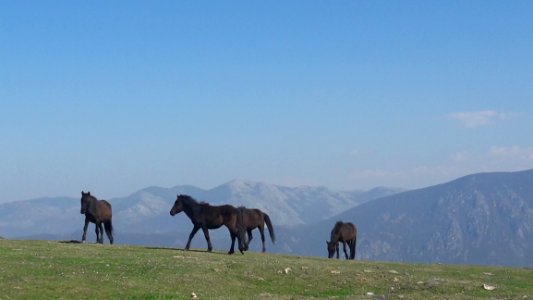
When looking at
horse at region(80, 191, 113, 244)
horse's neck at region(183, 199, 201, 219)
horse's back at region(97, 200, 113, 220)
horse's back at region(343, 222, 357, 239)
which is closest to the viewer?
horse's neck at region(183, 199, 201, 219)

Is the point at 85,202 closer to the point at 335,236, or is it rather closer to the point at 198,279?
the point at 335,236

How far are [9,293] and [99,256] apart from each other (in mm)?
10529

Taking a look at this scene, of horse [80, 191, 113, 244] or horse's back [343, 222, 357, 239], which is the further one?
horse's back [343, 222, 357, 239]

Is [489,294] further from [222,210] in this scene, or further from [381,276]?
[222,210]

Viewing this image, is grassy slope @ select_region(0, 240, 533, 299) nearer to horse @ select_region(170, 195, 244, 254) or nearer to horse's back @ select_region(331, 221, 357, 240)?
horse @ select_region(170, 195, 244, 254)

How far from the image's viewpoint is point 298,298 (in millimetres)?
27312

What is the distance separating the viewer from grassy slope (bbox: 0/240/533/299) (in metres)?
26.6

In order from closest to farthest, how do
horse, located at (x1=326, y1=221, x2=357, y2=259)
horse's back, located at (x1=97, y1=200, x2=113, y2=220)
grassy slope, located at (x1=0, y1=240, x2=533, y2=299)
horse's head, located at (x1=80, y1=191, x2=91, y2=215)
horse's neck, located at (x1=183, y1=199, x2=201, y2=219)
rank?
grassy slope, located at (x1=0, y1=240, x2=533, y2=299) < horse's neck, located at (x1=183, y1=199, x2=201, y2=219) < horse's head, located at (x1=80, y1=191, x2=91, y2=215) < horse's back, located at (x1=97, y1=200, x2=113, y2=220) < horse, located at (x1=326, y1=221, x2=357, y2=259)

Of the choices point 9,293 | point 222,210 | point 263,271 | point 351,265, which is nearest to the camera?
point 9,293

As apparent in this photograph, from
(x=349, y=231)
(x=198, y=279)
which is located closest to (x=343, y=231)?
(x=349, y=231)

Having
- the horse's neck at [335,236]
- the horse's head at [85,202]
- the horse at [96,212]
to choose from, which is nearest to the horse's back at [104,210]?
the horse at [96,212]

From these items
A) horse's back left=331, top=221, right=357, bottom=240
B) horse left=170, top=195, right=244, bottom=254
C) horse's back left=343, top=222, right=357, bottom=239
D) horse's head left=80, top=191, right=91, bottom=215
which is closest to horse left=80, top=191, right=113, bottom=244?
horse's head left=80, top=191, right=91, bottom=215

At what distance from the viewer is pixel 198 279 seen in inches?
1164

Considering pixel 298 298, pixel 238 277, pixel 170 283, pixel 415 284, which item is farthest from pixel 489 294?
pixel 170 283
